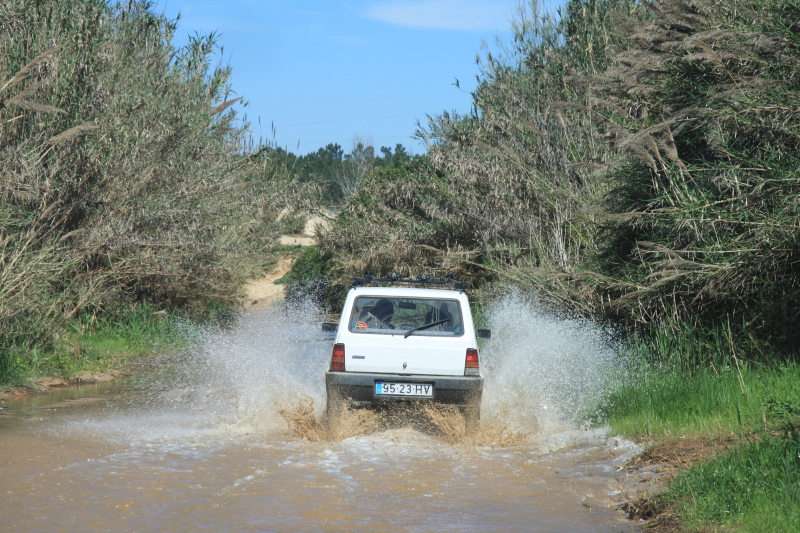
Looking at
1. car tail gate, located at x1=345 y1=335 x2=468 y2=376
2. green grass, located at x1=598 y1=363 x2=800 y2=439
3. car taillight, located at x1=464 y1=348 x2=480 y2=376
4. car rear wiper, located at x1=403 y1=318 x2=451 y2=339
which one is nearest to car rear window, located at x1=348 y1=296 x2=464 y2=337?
car rear wiper, located at x1=403 y1=318 x2=451 y2=339

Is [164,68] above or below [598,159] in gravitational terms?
above

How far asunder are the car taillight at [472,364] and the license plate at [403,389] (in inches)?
19.0

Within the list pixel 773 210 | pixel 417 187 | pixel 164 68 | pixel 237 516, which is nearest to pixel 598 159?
pixel 773 210

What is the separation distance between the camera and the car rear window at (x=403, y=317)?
9.13m

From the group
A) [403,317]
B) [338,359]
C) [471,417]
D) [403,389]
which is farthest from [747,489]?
[403,317]

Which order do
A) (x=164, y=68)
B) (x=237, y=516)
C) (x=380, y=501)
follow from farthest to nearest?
(x=164, y=68), (x=380, y=501), (x=237, y=516)

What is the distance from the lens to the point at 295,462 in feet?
26.1

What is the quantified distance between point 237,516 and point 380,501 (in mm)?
1186

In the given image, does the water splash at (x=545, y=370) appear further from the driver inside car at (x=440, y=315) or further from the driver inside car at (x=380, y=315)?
the driver inside car at (x=380, y=315)

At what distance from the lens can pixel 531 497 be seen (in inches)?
267

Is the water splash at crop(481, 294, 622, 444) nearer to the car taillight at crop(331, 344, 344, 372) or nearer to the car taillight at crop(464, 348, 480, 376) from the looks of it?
the car taillight at crop(464, 348, 480, 376)

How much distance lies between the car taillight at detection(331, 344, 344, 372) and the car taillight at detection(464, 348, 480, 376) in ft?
4.50

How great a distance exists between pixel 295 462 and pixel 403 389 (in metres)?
1.46

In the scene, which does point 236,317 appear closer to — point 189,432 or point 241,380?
point 241,380
